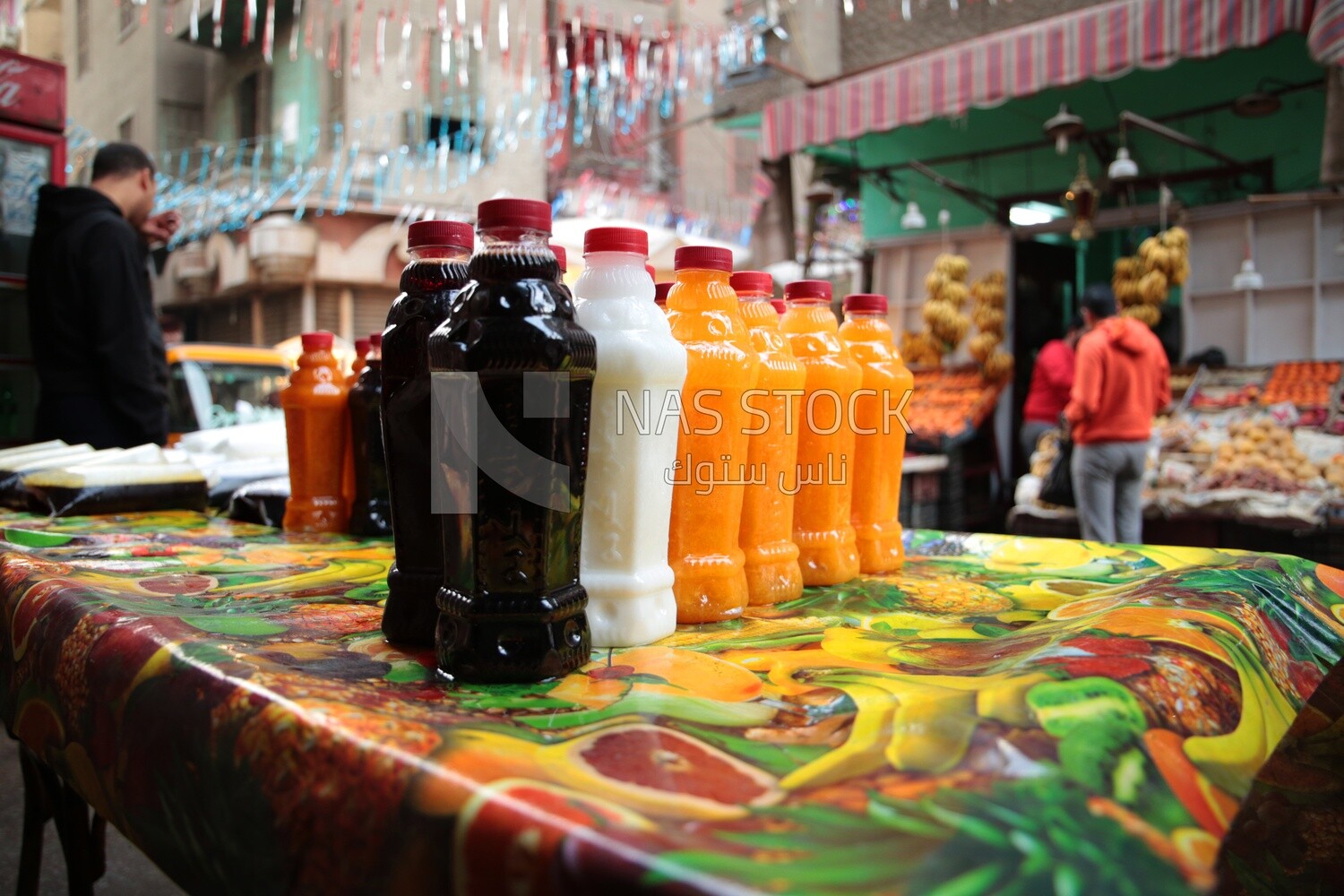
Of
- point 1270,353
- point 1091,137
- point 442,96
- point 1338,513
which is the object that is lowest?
point 1338,513

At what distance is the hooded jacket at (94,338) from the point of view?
7.95 ft

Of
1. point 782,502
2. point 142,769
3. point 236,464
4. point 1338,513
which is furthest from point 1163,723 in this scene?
point 1338,513

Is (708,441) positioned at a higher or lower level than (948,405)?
lower

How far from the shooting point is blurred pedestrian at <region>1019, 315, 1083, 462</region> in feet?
20.4

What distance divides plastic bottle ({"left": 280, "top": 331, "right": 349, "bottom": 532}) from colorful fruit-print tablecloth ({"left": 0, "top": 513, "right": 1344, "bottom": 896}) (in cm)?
54

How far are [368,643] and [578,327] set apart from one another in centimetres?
38

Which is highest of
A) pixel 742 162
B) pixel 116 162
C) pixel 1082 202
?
pixel 742 162

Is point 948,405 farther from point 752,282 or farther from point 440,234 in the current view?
point 440,234

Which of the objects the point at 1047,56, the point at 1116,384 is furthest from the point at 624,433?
the point at 1047,56

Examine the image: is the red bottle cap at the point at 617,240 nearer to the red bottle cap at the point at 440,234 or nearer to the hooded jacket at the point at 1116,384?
the red bottle cap at the point at 440,234

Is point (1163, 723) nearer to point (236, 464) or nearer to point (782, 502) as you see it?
point (782, 502)

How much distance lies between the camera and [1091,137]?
756 cm

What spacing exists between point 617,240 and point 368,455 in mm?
849

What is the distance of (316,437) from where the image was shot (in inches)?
65.4
